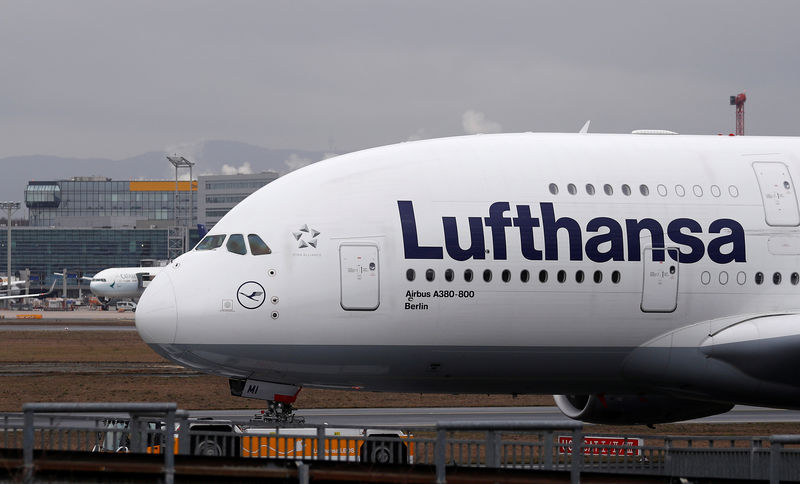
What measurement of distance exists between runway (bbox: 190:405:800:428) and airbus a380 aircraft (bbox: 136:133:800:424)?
608 inches

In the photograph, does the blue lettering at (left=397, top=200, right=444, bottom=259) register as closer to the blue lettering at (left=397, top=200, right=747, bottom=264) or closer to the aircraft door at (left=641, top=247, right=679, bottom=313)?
the blue lettering at (left=397, top=200, right=747, bottom=264)

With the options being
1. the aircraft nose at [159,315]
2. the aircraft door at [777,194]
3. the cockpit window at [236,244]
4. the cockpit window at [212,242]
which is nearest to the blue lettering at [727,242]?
the aircraft door at [777,194]

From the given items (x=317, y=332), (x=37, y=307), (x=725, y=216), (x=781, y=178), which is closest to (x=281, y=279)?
(x=317, y=332)

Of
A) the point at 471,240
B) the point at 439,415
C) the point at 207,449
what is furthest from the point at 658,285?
the point at 439,415

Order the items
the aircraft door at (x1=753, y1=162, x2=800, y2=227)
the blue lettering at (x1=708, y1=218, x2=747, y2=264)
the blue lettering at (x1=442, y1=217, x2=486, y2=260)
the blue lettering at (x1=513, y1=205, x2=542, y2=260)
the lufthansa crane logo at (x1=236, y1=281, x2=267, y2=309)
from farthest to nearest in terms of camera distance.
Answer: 1. the aircraft door at (x1=753, y1=162, x2=800, y2=227)
2. the blue lettering at (x1=708, y1=218, x2=747, y2=264)
3. the blue lettering at (x1=513, y1=205, x2=542, y2=260)
4. the blue lettering at (x1=442, y1=217, x2=486, y2=260)
5. the lufthansa crane logo at (x1=236, y1=281, x2=267, y2=309)

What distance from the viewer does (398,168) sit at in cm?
2016

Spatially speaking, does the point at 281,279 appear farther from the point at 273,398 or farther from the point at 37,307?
the point at 37,307

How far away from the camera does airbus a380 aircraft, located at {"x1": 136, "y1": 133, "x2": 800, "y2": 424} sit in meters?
19.1

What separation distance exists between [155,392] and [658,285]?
29.1 metres

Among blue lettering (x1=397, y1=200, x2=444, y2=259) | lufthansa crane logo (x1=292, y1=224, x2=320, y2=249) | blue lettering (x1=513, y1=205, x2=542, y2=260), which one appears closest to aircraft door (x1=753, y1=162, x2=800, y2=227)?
blue lettering (x1=513, y1=205, x2=542, y2=260)

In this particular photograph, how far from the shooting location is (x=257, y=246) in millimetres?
19375

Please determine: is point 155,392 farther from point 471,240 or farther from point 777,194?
point 777,194

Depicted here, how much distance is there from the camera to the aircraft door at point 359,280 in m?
19.1

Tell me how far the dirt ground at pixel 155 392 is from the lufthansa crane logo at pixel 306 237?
15826 millimetres
